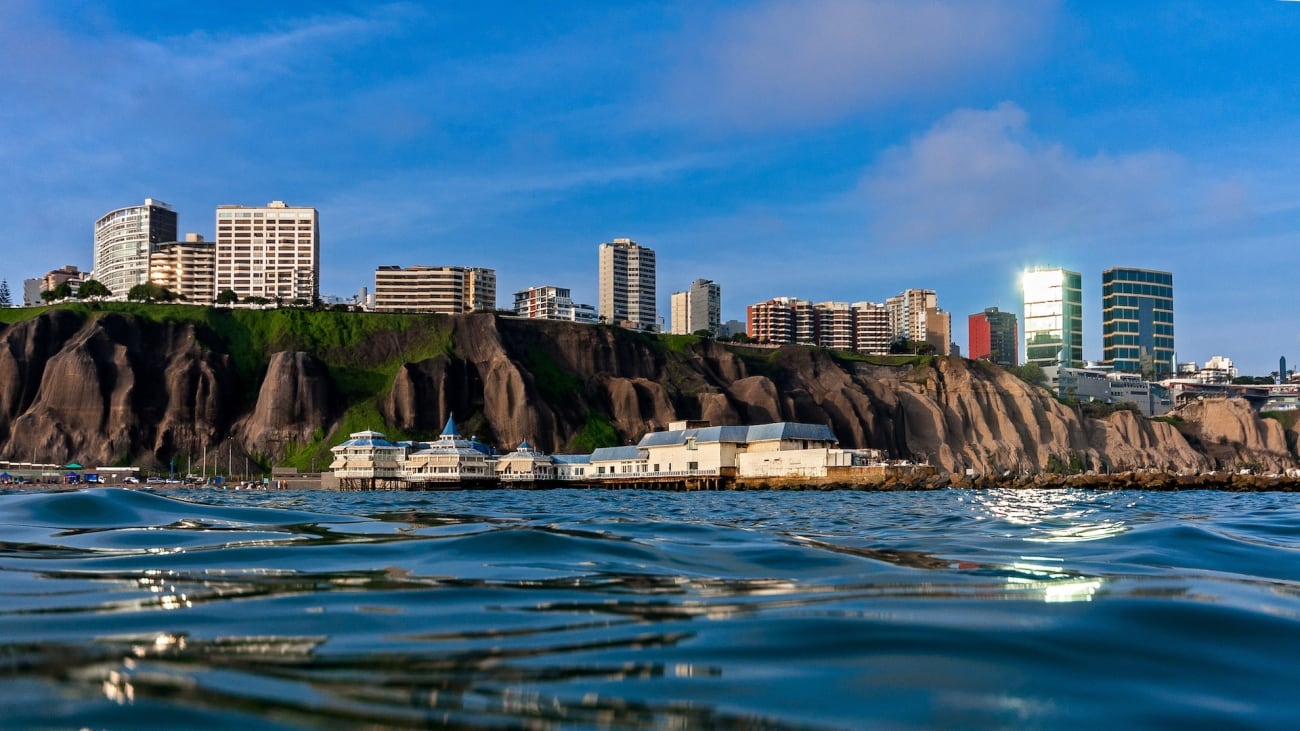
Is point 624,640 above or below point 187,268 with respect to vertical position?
below

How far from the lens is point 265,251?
585 ft

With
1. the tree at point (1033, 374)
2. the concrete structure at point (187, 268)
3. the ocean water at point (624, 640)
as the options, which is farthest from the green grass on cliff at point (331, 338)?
the ocean water at point (624, 640)

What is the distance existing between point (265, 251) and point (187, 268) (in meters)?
16.8

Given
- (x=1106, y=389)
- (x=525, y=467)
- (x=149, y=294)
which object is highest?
(x=149, y=294)

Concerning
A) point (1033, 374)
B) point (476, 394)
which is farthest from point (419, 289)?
point (1033, 374)

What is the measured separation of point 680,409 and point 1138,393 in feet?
378

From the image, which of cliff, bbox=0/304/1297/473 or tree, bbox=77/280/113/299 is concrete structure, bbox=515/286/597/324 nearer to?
cliff, bbox=0/304/1297/473

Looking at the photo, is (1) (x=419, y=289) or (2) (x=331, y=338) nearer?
(2) (x=331, y=338)

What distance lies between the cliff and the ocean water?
10225 cm

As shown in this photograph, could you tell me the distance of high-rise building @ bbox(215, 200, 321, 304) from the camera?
580 ft

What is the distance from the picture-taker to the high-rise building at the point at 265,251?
17688cm

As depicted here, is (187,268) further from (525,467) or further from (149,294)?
(525,467)

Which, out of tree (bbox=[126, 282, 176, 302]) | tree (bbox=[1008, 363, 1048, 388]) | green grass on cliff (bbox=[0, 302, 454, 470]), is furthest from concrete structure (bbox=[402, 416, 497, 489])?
tree (bbox=[1008, 363, 1048, 388])

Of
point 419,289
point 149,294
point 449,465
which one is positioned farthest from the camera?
point 419,289
